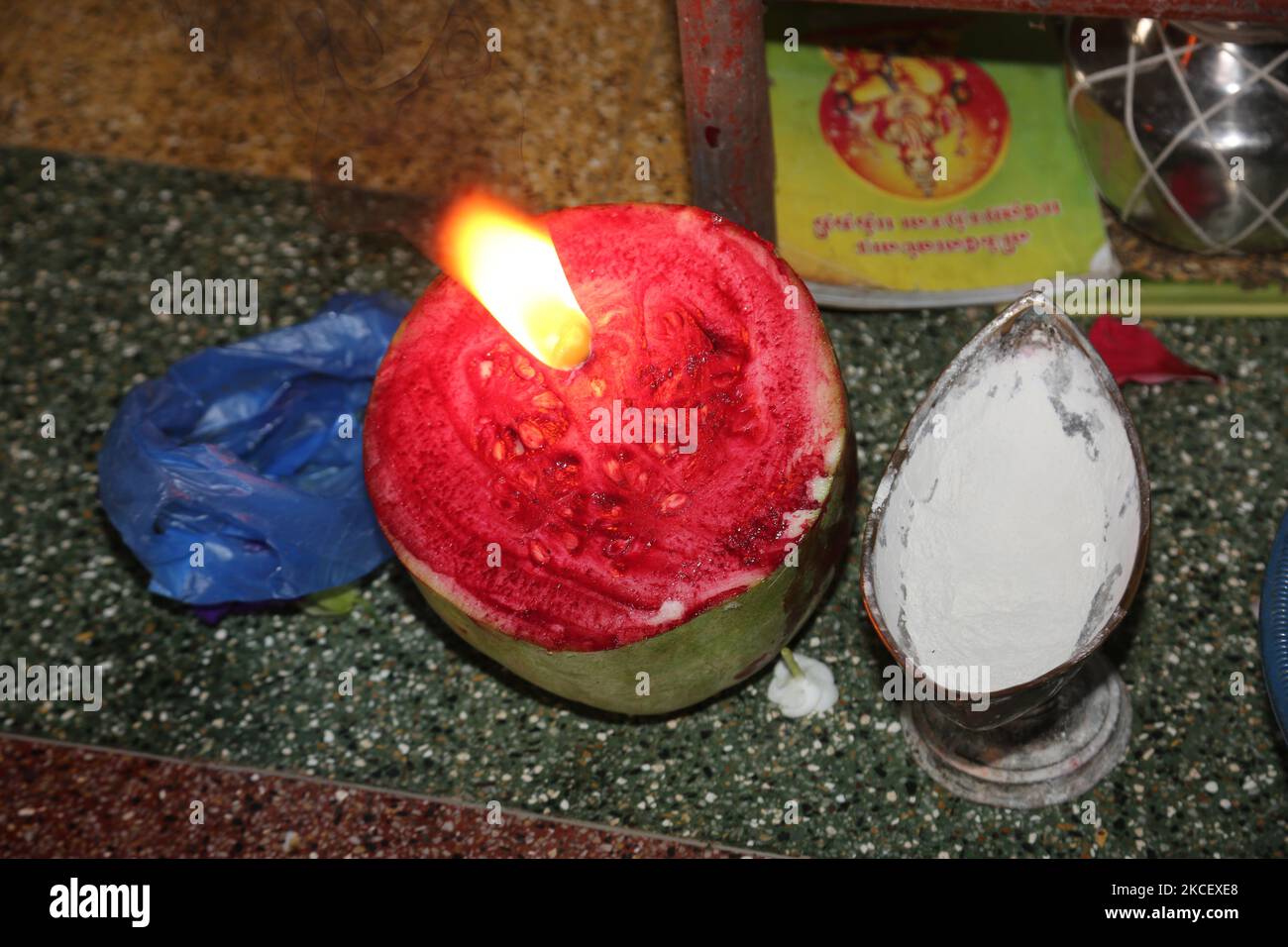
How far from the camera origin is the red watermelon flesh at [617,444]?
4.08 ft

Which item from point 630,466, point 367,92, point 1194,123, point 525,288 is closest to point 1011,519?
point 630,466

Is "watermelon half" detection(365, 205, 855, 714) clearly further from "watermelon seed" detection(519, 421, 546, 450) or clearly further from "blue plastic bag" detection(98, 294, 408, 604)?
"blue plastic bag" detection(98, 294, 408, 604)

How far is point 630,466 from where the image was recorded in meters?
1.28

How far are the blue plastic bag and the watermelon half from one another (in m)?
0.25

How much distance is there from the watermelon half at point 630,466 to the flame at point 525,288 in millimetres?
29

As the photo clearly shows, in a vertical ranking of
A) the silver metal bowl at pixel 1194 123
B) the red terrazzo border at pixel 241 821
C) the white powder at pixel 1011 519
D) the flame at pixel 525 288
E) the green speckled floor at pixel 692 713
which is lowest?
the red terrazzo border at pixel 241 821

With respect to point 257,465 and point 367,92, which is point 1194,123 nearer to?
point 367,92

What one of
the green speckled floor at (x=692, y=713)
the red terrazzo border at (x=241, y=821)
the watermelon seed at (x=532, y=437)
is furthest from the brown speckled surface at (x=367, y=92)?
the red terrazzo border at (x=241, y=821)

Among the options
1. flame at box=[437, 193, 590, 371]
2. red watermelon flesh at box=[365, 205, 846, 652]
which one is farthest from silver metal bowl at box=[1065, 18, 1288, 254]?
flame at box=[437, 193, 590, 371]

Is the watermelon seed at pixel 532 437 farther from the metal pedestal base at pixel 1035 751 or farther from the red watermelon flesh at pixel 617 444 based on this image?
the metal pedestal base at pixel 1035 751

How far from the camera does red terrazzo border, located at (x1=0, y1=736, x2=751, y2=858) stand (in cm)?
149

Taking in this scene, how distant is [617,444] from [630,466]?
0.09 feet

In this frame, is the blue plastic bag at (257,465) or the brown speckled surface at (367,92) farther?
the brown speckled surface at (367,92)

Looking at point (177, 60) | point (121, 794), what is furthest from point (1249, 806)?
point (177, 60)
